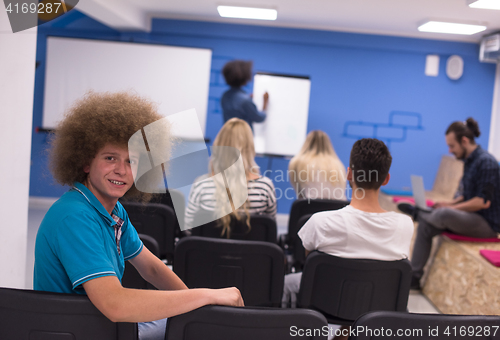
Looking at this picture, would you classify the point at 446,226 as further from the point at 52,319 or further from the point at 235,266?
the point at 52,319

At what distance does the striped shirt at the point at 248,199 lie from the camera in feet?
6.43

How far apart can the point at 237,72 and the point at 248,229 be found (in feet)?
10.0

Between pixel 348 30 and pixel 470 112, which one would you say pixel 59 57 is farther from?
pixel 470 112

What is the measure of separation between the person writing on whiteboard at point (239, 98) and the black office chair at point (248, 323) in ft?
12.6

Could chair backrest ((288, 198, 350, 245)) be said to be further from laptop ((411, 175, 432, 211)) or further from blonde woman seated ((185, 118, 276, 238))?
laptop ((411, 175, 432, 211))

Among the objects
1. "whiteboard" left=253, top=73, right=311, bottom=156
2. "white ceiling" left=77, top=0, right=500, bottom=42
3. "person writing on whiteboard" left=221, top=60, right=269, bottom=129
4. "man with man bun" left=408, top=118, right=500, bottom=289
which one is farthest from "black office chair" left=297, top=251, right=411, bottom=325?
"whiteboard" left=253, top=73, right=311, bottom=156

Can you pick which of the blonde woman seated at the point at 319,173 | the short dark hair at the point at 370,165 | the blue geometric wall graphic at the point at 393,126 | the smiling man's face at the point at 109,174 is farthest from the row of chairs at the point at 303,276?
the blue geometric wall graphic at the point at 393,126

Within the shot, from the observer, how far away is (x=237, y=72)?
4.72 meters

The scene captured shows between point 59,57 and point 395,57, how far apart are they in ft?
14.0

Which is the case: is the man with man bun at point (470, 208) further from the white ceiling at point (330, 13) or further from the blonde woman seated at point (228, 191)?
the blonde woman seated at point (228, 191)

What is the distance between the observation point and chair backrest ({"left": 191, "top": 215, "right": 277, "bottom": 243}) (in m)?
2.07

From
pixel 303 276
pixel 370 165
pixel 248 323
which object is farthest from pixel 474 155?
pixel 248 323

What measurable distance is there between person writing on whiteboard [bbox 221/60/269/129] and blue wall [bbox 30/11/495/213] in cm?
27

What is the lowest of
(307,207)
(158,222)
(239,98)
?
(158,222)
